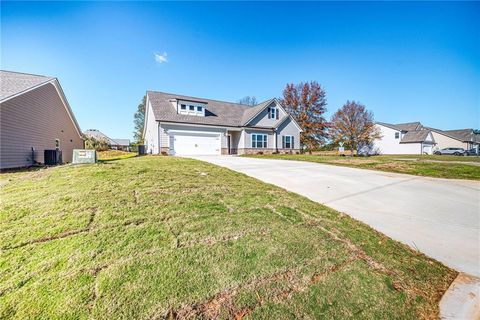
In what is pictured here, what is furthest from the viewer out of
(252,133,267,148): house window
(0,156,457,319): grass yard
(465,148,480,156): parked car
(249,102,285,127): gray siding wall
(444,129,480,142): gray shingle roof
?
(444,129,480,142): gray shingle roof

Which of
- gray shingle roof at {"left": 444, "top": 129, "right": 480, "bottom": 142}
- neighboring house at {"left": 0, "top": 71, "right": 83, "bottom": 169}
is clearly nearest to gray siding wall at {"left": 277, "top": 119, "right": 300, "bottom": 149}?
neighboring house at {"left": 0, "top": 71, "right": 83, "bottom": 169}

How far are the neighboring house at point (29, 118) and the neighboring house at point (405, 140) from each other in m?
41.6

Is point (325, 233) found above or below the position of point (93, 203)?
below

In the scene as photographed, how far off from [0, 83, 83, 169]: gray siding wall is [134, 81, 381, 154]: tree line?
86.3 ft

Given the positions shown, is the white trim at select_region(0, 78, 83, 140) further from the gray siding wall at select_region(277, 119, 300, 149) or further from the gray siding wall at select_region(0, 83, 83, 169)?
the gray siding wall at select_region(277, 119, 300, 149)

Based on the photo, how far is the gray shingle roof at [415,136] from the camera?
1358 inches

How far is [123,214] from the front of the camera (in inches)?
123

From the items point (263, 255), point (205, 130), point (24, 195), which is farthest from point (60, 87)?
point (263, 255)

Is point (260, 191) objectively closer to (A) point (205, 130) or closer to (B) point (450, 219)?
(B) point (450, 219)

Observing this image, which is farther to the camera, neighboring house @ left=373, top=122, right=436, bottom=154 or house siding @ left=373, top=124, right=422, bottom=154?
house siding @ left=373, top=124, right=422, bottom=154

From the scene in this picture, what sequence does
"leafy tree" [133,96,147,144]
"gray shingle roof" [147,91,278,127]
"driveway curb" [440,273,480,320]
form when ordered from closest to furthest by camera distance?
"driveway curb" [440,273,480,320] < "gray shingle roof" [147,91,278,127] < "leafy tree" [133,96,147,144]

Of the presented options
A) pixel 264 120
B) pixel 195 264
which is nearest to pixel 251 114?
pixel 264 120

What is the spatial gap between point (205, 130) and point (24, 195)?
15.4 metres

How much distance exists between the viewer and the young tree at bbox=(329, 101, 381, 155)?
92.7ft
